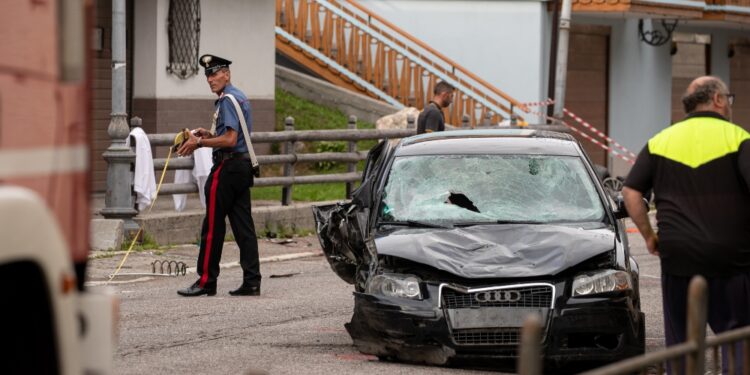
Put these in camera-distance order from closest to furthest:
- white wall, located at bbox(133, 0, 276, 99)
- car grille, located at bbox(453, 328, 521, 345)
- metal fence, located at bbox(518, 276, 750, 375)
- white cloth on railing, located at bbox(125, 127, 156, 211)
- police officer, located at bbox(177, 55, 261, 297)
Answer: metal fence, located at bbox(518, 276, 750, 375), car grille, located at bbox(453, 328, 521, 345), police officer, located at bbox(177, 55, 261, 297), white cloth on railing, located at bbox(125, 127, 156, 211), white wall, located at bbox(133, 0, 276, 99)

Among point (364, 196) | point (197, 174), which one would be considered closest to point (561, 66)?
point (197, 174)

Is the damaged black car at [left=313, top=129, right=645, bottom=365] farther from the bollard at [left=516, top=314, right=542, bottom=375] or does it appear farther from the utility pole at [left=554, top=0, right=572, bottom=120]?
the utility pole at [left=554, top=0, right=572, bottom=120]

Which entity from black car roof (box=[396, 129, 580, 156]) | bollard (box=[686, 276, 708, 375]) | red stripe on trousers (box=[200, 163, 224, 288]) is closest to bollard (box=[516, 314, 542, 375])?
bollard (box=[686, 276, 708, 375])

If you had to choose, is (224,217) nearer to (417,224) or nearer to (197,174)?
(417,224)

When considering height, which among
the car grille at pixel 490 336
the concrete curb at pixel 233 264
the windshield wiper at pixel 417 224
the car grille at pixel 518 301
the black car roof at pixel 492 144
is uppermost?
the black car roof at pixel 492 144

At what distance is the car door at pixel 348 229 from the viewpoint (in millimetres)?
10844

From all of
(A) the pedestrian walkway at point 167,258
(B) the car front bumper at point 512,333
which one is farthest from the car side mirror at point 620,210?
(A) the pedestrian walkway at point 167,258

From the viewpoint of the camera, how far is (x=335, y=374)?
371 inches

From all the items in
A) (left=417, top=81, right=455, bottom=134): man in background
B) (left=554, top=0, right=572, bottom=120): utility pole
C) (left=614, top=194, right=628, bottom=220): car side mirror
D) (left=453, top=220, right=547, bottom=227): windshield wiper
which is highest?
(left=554, top=0, right=572, bottom=120): utility pole

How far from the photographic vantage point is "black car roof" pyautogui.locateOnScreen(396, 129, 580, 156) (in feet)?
36.5

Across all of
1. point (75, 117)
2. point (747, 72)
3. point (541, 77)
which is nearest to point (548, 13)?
point (541, 77)

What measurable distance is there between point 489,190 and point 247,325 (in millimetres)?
2048

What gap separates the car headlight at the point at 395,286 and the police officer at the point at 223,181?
3.39 metres

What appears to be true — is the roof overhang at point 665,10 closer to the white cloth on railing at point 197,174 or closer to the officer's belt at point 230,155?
the white cloth on railing at point 197,174
